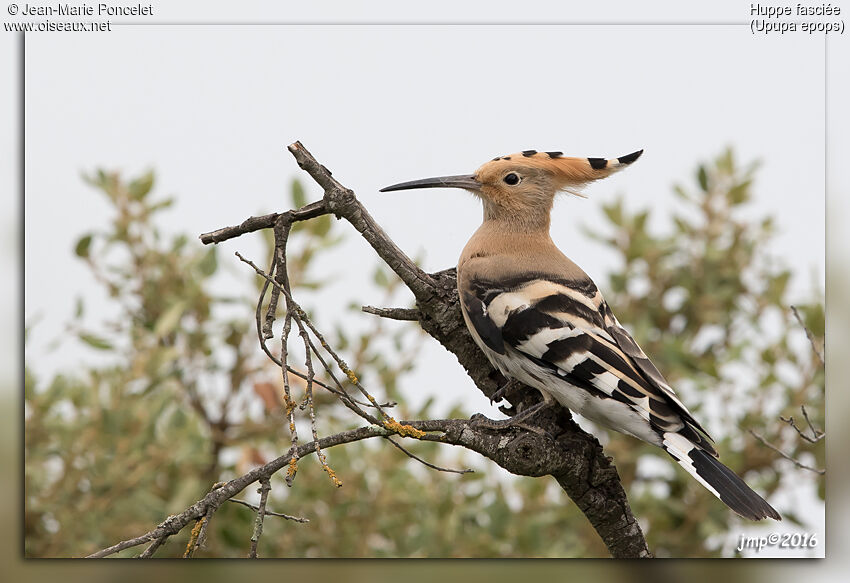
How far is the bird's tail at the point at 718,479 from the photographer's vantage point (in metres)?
1.08

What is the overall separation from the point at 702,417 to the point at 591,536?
0.33 metres

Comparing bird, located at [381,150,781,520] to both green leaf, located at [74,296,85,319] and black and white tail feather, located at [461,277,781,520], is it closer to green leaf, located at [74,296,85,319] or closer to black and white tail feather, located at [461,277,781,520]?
black and white tail feather, located at [461,277,781,520]

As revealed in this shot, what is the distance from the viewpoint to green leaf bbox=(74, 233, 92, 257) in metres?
1.80

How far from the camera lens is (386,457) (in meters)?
1.79

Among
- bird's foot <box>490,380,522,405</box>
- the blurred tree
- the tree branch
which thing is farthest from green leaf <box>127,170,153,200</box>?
bird's foot <box>490,380,522,405</box>

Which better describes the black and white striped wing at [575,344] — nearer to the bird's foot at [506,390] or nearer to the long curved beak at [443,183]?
the bird's foot at [506,390]

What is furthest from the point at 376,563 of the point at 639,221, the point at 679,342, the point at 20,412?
the point at 639,221

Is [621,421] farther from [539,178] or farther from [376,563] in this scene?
[376,563]

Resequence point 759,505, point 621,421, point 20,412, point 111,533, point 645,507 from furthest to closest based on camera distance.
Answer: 1. point 645,507
2. point 111,533
3. point 20,412
4. point 621,421
5. point 759,505

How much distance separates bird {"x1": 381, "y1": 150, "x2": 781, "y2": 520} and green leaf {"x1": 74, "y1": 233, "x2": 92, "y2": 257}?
0.73 m

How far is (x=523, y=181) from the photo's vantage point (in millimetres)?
1490

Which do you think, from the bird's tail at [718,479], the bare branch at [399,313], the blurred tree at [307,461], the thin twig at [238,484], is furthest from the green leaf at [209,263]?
the bird's tail at [718,479]

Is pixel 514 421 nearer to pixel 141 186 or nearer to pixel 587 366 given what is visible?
pixel 587 366

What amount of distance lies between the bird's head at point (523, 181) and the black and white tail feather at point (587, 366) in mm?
234
